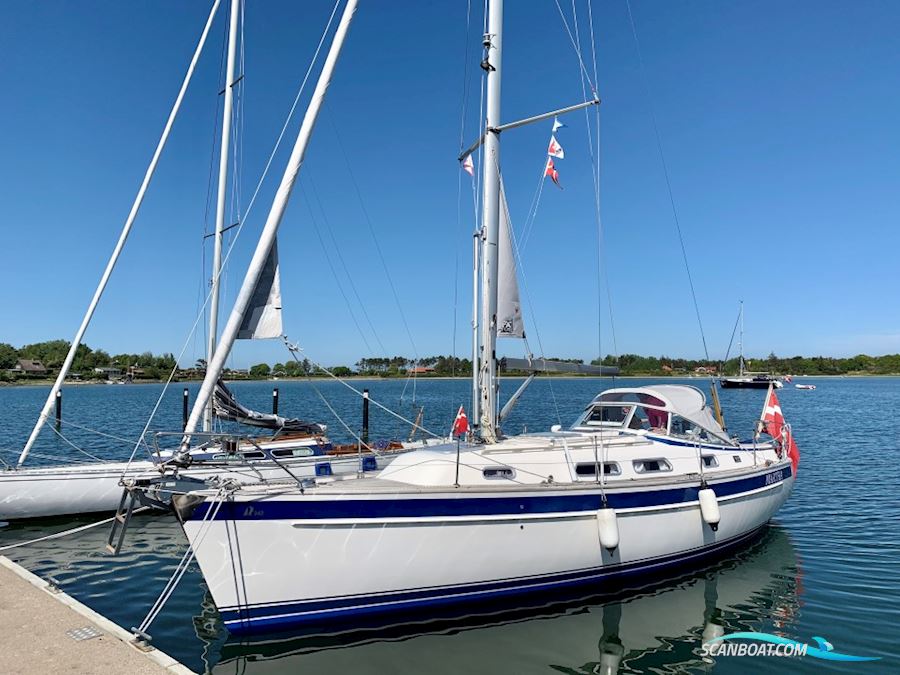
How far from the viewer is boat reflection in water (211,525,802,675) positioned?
7.40 m

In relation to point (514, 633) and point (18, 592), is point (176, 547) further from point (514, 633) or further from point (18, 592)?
point (514, 633)

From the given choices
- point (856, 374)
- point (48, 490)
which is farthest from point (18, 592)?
point (856, 374)

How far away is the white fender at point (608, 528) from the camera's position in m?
9.07

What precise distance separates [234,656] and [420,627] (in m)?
2.54

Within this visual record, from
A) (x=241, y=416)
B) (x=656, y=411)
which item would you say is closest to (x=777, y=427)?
(x=656, y=411)

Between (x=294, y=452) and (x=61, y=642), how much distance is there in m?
11.5

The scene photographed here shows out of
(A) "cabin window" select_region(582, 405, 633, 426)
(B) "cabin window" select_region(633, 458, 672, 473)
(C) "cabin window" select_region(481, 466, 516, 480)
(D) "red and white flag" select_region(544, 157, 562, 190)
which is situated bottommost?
(B) "cabin window" select_region(633, 458, 672, 473)

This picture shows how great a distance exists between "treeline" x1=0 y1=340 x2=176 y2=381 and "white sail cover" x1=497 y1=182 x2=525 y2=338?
4752 inches

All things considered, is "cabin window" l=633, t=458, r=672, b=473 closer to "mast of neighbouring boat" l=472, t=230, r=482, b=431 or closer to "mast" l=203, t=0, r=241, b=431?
"mast of neighbouring boat" l=472, t=230, r=482, b=431

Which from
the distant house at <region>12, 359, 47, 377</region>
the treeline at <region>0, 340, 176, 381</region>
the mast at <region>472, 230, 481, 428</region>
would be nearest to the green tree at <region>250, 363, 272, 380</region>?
the mast at <region>472, 230, 481, 428</region>

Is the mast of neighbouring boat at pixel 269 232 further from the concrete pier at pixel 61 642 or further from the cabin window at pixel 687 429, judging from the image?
the cabin window at pixel 687 429

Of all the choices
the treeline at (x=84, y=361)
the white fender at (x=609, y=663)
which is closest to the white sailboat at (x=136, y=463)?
the white fender at (x=609, y=663)

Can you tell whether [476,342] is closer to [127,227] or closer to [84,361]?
[127,227]

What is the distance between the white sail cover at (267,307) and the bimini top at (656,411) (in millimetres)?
7164
